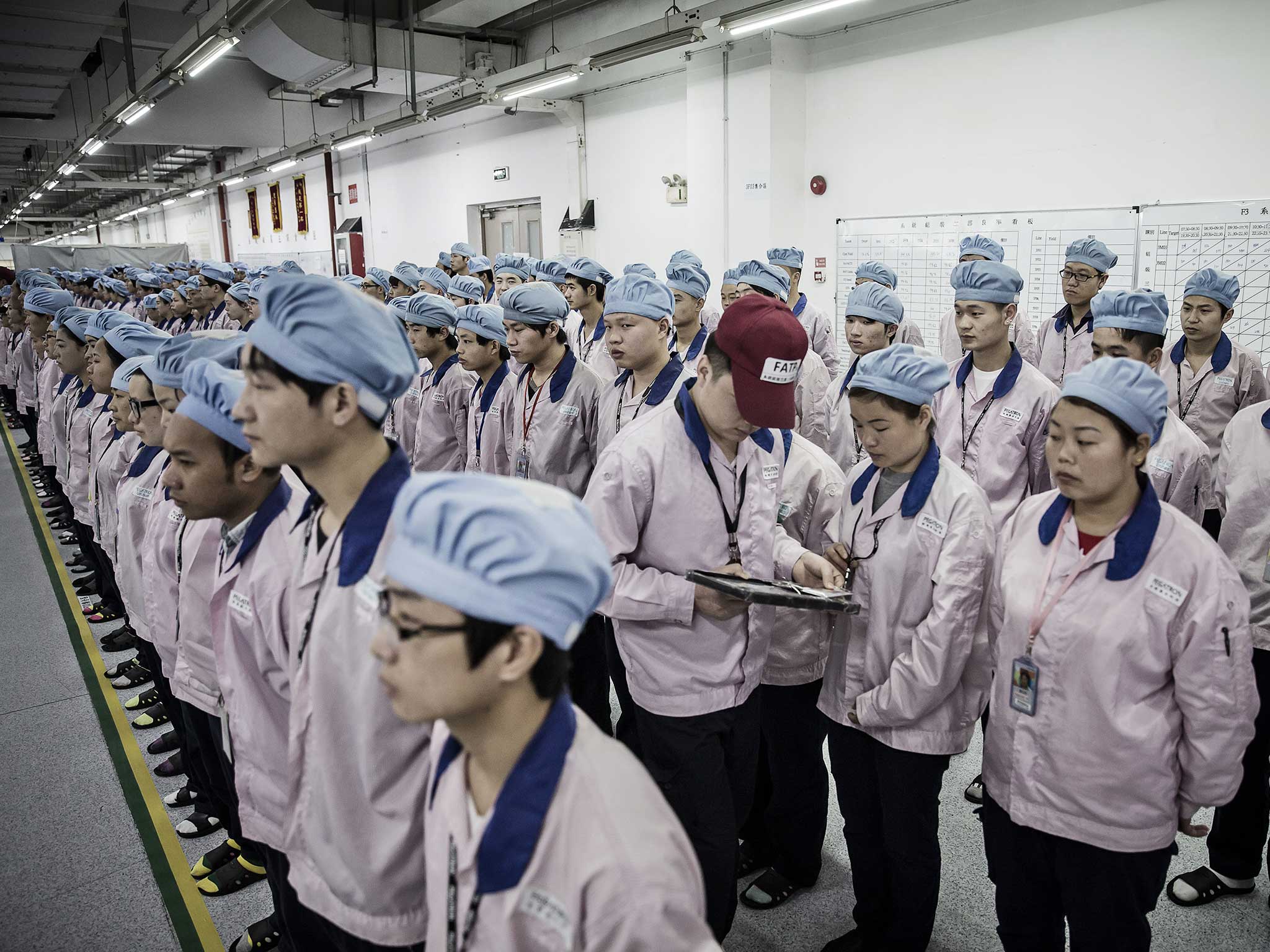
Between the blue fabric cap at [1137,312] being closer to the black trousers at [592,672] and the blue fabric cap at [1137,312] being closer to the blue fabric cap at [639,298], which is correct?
the blue fabric cap at [639,298]

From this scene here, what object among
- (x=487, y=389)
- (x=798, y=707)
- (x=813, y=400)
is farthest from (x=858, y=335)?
(x=798, y=707)

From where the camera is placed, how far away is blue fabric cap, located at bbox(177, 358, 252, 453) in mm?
2033

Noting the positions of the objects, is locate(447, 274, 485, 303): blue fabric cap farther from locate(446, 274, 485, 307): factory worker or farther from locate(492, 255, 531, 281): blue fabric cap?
locate(492, 255, 531, 281): blue fabric cap

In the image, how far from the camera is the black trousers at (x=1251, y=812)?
2670 mm

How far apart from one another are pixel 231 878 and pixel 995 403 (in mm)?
3711

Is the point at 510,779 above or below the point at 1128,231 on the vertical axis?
below

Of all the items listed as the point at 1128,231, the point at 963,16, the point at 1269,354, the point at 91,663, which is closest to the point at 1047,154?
the point at 1128,231

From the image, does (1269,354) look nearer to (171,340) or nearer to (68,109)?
(171,340)

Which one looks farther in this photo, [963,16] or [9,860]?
[963,16]

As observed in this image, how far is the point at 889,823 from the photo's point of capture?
231 centimetres

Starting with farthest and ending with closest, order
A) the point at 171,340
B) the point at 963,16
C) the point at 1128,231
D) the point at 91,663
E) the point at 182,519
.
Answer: the point at 963,16 → the point at 1128,231 → the point at 91,663 → the point at 171,340 → the point at 182,519

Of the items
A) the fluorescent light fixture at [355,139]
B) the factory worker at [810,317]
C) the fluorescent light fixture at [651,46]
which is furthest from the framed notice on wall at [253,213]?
the factory worker at [810,317]

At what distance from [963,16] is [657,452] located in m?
6.56

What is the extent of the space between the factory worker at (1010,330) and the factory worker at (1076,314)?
0.59 ft
